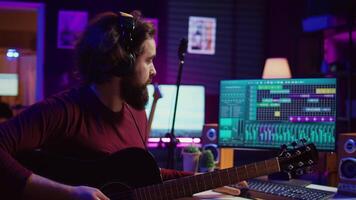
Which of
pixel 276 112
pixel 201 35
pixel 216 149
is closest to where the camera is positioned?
pixel 276 112

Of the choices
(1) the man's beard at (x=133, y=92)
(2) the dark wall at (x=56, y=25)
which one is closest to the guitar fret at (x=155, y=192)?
(1) the man's beard at (x=133, y=92)

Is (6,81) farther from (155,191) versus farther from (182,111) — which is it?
(155,191)

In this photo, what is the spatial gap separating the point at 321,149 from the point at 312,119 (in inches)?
5.6

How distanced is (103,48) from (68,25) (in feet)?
9.00

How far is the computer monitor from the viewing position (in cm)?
208

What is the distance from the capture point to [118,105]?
1795 millimetres

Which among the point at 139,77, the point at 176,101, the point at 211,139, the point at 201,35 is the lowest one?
the point at 211,139

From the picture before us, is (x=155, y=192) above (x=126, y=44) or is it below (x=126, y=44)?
below

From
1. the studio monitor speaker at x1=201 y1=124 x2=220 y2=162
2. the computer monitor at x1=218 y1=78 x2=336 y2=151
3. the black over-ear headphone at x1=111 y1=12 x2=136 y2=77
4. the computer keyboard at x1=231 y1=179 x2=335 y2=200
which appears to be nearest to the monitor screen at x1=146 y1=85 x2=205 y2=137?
the studio monitor speaker at x1=201 y1=124 x2=220 y2=162

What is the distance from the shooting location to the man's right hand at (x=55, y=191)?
4.86 ft

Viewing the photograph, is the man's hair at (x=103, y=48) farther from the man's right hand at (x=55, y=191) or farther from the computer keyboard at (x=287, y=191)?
the computer keyboard at (x=287, y=191)

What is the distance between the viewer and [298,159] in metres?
1.67

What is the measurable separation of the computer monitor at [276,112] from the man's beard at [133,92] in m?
0.63

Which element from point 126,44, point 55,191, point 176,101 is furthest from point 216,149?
point 55,191
